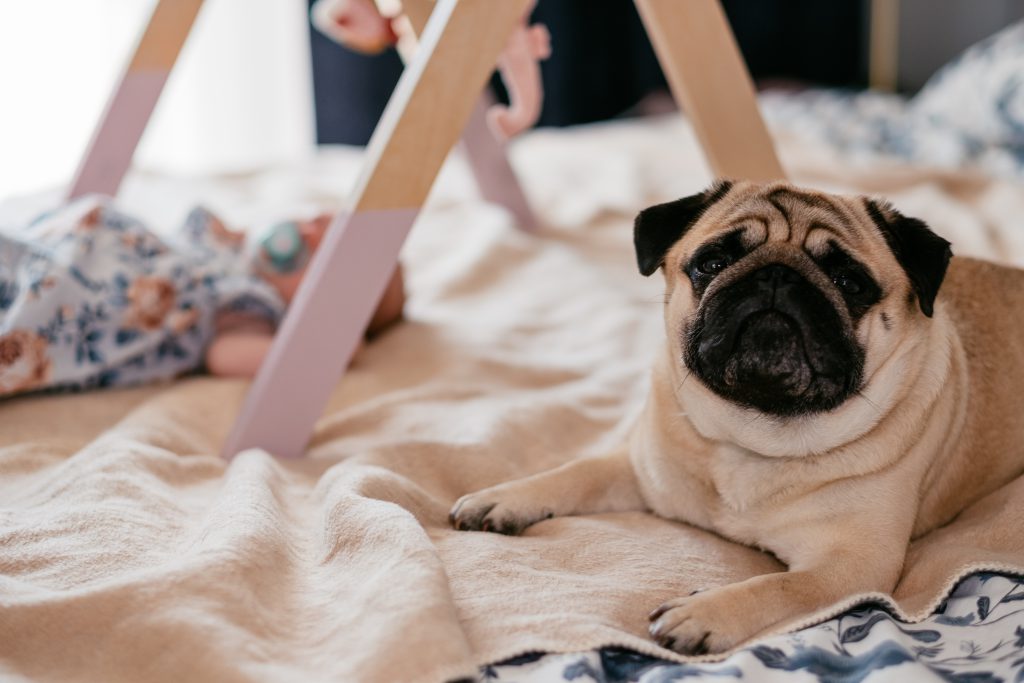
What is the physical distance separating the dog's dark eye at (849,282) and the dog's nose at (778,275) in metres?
0.06

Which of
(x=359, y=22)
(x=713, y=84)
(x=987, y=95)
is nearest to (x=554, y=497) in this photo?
(x=713, y=84)

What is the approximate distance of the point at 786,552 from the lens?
46.8 inches

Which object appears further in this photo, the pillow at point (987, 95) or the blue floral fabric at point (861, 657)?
the pillow at point (987, 95)

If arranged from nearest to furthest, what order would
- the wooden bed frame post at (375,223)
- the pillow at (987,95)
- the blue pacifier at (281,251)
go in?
1. the wooden bed frame post at (375,223)
2. the blue pacifier at (281,251)
3. the pillow at (987,95)

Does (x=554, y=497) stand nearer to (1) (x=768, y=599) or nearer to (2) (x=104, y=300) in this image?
(1) (x=768, y=599)

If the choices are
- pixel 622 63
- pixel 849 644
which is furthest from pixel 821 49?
pixel 849 644

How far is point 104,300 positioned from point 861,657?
4.01 feet

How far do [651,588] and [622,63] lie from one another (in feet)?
13.3

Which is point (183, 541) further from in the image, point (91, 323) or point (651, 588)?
point (91, 323)

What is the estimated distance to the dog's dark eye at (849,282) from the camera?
3.83 feet

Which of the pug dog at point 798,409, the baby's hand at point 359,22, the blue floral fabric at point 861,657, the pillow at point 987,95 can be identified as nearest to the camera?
the blue floral fabric at point 861,657

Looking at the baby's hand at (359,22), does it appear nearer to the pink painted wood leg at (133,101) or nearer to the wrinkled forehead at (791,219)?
the pink painted wood leg at (133,101)

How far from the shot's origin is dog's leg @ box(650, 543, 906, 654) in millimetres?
997

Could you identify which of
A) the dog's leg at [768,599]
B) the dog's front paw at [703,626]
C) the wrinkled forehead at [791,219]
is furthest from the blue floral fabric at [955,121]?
the dog's front paw at [703,626]
